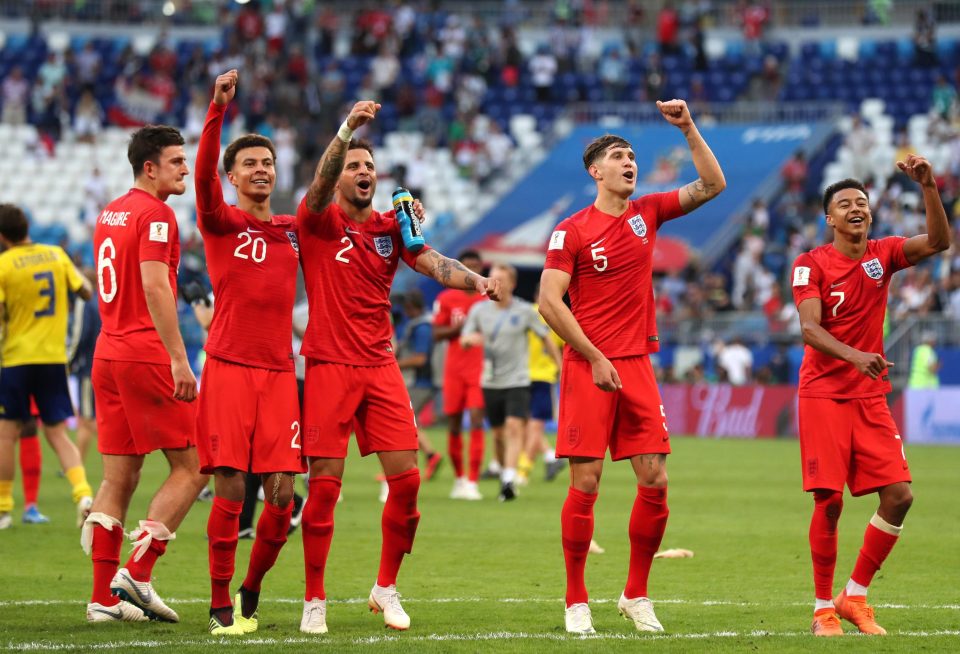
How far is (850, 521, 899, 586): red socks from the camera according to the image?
8.59 meters

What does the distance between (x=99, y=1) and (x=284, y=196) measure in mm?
9929

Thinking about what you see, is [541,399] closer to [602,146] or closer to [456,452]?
[456,452]

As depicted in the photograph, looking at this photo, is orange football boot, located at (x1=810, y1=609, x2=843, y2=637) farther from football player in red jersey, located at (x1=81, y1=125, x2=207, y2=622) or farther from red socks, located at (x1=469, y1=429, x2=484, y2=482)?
red socks, located at (x1=469, y1=429, x2=484, y2=482)

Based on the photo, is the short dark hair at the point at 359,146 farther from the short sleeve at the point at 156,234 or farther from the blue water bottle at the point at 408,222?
the short sleeve at the point at 156,234

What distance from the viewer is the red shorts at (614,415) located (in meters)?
8.39

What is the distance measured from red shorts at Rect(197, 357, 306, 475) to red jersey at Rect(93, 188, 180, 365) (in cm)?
55

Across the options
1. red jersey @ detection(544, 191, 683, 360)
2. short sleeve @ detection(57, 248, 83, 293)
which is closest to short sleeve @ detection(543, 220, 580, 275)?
red jersey @ detection(544, 191, 683, 360)

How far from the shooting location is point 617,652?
7.46 meters

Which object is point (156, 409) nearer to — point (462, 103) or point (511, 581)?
point (511, 581)

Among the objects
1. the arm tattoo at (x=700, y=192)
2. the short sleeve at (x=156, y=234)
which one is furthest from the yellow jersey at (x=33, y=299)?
the arm tattoo at (x=700, y=192)

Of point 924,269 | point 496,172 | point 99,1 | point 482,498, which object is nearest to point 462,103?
point 496,172

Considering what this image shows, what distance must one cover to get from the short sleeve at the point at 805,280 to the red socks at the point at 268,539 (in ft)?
9.63

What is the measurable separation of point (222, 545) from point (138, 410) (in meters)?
0.97

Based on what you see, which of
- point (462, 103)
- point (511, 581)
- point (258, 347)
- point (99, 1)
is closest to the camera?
point (258, 347)
